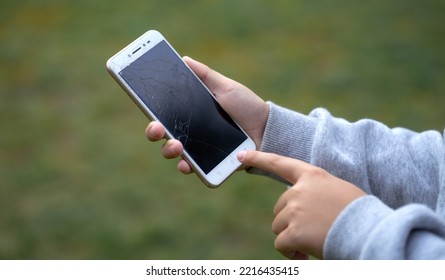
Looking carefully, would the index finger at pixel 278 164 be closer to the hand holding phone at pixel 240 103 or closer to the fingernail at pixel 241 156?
the fingernail at pixel 241 156

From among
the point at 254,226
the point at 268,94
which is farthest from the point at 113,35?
the point at 254,226

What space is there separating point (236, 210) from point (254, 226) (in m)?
0.11

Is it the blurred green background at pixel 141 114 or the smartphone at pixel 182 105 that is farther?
the blurred green background at pixel 141 114

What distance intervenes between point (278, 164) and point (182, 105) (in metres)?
0.34

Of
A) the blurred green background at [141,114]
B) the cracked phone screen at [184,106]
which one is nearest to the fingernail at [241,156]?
the cracked phone screen at [184,106]

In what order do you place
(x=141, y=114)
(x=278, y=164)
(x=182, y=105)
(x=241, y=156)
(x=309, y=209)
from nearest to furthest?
(x=309, y=209) → (x=278, y=164) → (x=241, y=156) → (x=182, y=105) → (x=141, y=114)

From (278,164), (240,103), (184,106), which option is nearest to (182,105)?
(184,106)

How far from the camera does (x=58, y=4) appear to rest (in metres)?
3.57

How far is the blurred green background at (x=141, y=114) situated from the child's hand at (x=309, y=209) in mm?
1154

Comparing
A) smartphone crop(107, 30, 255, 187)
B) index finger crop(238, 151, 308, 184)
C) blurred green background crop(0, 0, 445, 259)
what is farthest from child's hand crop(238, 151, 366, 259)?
blurred green background crop(0, 0, 445, 259)

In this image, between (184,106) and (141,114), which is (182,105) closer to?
(184,106)

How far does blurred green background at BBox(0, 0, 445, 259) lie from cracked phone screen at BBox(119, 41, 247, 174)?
0.90 m

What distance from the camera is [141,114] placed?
2789 millimetres

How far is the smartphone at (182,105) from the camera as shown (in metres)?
1.31
